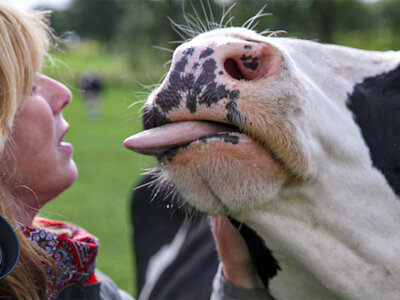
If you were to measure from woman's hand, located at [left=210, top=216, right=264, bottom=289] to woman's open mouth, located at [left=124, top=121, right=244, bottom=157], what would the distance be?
1.22ft

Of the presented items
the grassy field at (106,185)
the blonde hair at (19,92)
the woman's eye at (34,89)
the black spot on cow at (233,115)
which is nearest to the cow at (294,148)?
the black spot on cow at (233,115)

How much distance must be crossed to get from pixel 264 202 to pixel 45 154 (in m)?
0.74

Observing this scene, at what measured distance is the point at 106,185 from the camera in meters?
8.63

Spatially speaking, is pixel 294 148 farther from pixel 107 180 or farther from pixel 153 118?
pixel 107 180

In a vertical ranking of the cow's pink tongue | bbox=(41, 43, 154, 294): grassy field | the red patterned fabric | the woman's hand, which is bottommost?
bbox=(41, 43, 154, 294): grassy field

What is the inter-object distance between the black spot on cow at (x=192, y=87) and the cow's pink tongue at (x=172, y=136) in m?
0.03

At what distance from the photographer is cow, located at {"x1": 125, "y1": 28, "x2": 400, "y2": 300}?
1079mm

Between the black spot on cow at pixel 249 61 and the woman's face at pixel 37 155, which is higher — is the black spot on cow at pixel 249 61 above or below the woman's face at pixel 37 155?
above

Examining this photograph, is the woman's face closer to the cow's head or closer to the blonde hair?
the blonde hair

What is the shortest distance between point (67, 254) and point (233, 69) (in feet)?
2.36

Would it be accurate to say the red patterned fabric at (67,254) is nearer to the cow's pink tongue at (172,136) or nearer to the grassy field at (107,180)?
the grassy field at (107,180)

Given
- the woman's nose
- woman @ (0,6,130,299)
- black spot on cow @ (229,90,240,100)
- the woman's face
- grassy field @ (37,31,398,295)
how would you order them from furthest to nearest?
1. grassy field @ (37,31,398,295)
2. the woman's nose
3. the woman's face
4. woman @ (0,6,130,299)
5. black spot on cow @ (229,90,240,100)

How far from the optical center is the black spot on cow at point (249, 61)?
1.09m

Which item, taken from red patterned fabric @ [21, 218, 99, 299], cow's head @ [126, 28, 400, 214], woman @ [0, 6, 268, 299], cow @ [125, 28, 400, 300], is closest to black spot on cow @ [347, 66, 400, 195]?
cow @ [125, 28, 400, 300]
